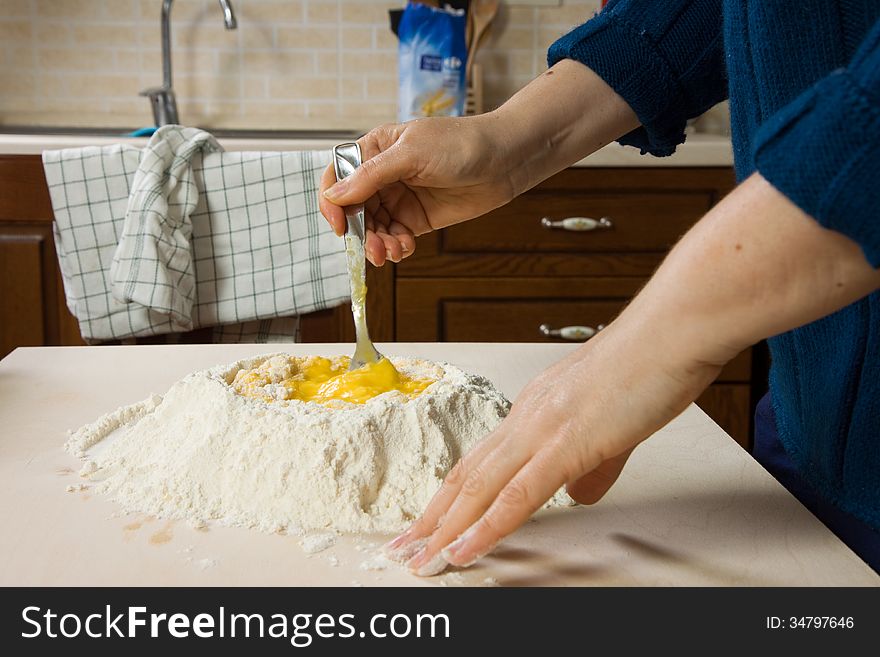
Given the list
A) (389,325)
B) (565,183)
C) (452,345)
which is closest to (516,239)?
(565,183)

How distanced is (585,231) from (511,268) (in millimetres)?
181

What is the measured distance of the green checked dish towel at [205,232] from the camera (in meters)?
1.79

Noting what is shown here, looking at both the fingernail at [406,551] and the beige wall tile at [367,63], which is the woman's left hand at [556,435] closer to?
the fingernail at [406,551]

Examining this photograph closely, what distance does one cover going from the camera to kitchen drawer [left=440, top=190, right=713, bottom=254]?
1996 millimetres

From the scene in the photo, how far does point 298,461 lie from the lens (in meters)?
0.76

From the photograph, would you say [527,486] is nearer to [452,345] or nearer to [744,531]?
[744,531]

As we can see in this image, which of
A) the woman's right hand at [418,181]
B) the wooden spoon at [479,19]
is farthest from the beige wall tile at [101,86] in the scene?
the woman's right hand at [418,181]

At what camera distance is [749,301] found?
52 centimetres

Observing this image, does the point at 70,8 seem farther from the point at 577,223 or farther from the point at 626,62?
the point at 626,62

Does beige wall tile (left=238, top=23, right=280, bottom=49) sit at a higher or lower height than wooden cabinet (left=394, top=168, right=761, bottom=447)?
higher

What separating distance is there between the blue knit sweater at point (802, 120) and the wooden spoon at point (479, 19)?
4.90ft

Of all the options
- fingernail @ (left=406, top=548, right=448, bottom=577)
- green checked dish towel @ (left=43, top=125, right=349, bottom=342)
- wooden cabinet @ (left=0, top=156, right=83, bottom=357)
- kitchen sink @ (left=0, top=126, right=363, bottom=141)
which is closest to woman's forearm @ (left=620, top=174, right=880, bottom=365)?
fingernail @ (left=406, top=548, right=448, bottom=577)

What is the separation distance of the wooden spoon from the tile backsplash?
7cm

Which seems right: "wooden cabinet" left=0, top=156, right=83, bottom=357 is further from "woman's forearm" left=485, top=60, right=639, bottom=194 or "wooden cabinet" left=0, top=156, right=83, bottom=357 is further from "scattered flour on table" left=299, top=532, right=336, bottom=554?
"scattered flour on table" left=299, top=532, right=336, bottom=554
